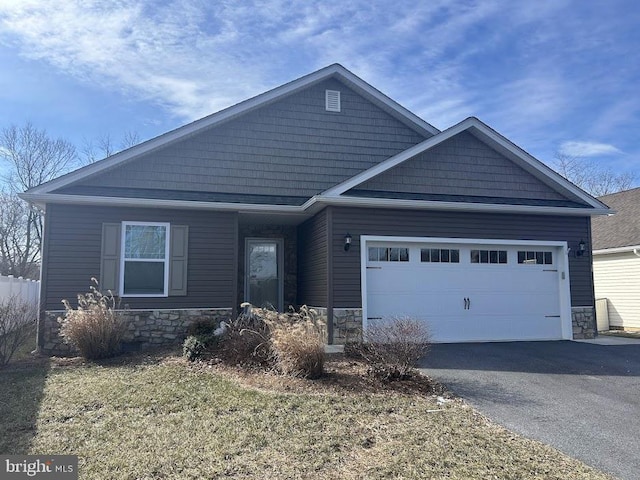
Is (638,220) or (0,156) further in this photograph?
(0,156)

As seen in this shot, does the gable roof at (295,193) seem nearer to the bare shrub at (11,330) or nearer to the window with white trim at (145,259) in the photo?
the window with white trim at (145,259)

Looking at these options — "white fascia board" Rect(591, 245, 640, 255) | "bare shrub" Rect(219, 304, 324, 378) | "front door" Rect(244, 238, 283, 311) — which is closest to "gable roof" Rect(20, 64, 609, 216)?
"front door" Rect(244, 238, 283, 311)

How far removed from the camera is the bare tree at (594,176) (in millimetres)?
32031

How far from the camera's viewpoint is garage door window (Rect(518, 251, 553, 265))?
1098 cm

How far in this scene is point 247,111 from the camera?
467 inches

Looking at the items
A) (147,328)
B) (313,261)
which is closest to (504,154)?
(313,261)

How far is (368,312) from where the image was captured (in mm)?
9953

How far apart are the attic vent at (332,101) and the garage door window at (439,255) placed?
468 centimetres

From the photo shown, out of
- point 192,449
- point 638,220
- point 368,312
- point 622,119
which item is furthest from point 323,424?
point 622,119

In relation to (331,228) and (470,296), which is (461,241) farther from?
(331,228)

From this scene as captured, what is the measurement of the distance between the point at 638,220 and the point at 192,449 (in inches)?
665

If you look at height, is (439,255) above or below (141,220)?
below

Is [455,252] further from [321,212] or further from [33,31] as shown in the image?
[33,31]

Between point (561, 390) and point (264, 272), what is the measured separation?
800cm
